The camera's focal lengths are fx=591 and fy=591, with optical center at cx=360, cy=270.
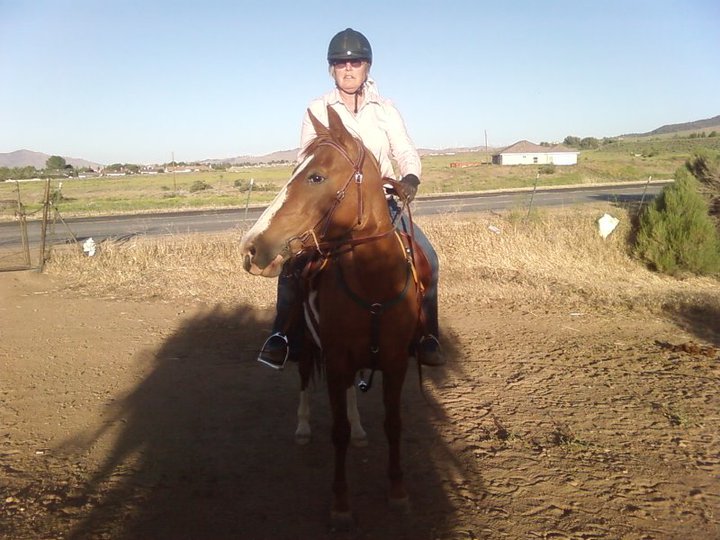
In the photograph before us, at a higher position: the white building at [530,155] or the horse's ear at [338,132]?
the white building at [530,155]

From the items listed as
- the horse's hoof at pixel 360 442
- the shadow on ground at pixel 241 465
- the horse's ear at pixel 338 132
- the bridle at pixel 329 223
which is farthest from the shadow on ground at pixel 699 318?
the horse's ear at pixel 338 132

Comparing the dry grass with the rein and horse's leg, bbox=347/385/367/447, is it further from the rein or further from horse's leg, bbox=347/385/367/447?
the rein

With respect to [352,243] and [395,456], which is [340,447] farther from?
[352,243]

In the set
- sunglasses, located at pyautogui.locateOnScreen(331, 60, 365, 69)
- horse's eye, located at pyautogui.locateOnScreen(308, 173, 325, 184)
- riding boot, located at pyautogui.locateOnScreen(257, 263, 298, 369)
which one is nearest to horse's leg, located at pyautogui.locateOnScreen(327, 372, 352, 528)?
riding boot, located at pyautogui.locateOnScreen(257, 263, 298, 369)

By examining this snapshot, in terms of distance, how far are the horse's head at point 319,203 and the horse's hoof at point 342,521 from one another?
182 centimetres

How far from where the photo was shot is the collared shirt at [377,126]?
4383 mm

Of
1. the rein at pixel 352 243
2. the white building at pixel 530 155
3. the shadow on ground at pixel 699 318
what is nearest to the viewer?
the rein at pixel 352 243

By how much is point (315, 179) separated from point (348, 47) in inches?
60.6

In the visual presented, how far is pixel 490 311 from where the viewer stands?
1009 cm

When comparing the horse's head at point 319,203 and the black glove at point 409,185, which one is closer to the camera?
the horse's head at point 319,203

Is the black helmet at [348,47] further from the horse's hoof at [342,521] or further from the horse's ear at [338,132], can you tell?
the horse's hoof at [342,521]

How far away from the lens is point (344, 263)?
357cm

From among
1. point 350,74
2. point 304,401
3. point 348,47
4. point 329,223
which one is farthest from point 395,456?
point 348,47

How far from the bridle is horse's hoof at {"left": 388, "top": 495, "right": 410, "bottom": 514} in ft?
6.00
